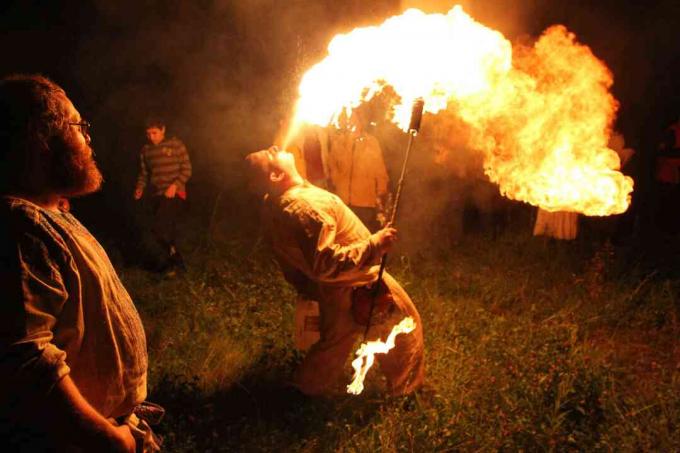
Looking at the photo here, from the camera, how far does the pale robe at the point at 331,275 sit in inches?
133

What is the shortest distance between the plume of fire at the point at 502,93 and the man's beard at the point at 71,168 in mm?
2357

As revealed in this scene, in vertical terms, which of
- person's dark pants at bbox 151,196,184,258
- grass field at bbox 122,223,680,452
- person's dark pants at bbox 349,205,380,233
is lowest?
grass field at bbox 122,223,680,452

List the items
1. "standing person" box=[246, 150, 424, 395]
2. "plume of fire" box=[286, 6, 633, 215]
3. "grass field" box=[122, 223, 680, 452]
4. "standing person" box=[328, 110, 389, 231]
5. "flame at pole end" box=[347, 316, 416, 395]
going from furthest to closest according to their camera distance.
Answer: "standing person" box=[328, 110, 389, 231]
"plume of fire" box=[286, 6, 633, 215]
"flame at pole end" box=[347, 316, 416, 395]
"grass field" box=[122, 223, 680, 452]
"standing person" box=[246, 150, 424, 395]

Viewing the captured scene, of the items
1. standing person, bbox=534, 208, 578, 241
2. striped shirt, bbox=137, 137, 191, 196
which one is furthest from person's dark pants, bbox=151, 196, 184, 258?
standing person, bbox=534, 208, 578, 241

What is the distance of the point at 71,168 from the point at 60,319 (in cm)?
50

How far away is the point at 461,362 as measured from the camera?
4.36 metres

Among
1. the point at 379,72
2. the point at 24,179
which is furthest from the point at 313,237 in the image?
the point at 24,179

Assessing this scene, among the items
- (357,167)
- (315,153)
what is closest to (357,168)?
(357,167)

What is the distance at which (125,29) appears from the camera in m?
11.4

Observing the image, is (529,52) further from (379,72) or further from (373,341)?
(373,341)

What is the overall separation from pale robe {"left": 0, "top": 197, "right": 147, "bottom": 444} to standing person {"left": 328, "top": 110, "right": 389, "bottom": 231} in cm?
514

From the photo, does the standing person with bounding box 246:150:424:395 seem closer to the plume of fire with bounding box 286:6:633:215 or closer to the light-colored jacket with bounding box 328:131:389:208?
the plume of fire with bounding box 286:6:633:215

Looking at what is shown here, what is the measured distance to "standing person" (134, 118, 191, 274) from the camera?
23.0ft

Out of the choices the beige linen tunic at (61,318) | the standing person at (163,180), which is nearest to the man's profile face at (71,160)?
the beige linen tunic at (61,318)
